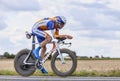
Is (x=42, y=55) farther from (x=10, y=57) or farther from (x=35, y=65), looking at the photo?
(x=10, y=57)

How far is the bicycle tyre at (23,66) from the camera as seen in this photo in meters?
13.0

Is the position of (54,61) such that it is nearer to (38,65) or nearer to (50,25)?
(38,65)

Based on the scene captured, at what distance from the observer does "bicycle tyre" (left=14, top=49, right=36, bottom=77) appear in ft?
42.8

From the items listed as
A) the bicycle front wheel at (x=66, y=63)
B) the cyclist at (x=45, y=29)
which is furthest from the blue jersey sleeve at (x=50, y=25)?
the bicycle front wheel at (x=66, y=63)

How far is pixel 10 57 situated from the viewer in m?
37.7

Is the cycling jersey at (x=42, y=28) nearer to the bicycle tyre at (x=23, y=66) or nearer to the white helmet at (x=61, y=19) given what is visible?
the white helmet at (x=61, y=19)

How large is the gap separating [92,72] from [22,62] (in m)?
4.57

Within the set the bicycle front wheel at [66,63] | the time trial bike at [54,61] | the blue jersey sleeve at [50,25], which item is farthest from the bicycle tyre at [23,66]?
the blue jersey sleeve at [50,25]

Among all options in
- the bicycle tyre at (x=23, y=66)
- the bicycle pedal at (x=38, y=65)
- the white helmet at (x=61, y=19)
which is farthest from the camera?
the bicycle tyre at (x=23, y=66)

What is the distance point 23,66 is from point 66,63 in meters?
1.25

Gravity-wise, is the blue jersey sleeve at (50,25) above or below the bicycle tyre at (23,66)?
above

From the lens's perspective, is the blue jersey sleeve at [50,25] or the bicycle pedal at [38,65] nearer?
the blue jersey sleeve at [50,25]

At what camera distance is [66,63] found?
12.6 meters

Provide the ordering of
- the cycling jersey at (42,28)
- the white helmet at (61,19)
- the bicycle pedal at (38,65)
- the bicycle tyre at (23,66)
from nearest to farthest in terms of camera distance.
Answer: the white helmet at (61,19)
the cycling jersey at (42,28)
the bicycle pedal at (38,65)
the bicycle tyre at (23,66)
